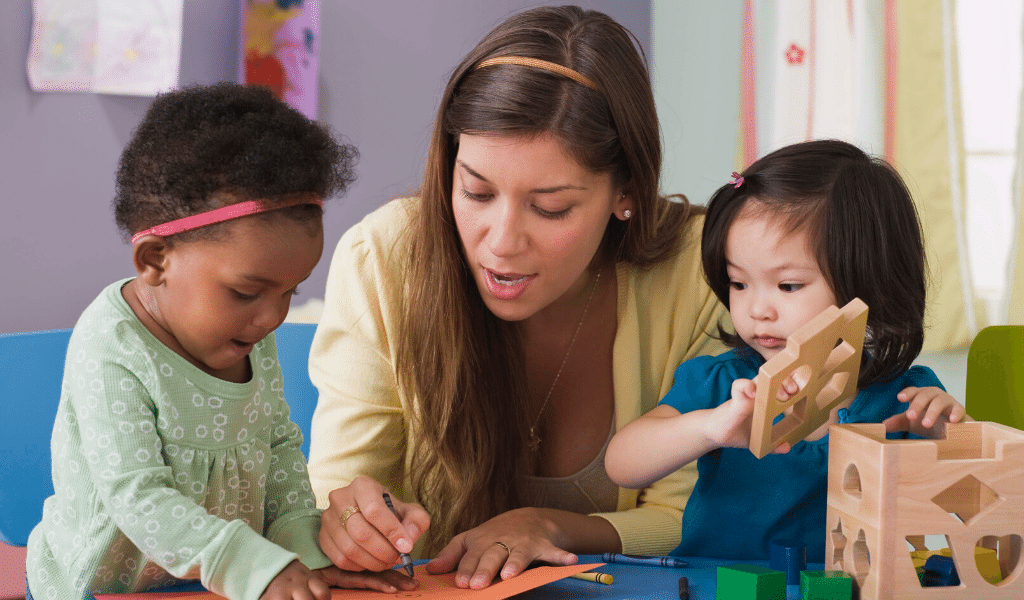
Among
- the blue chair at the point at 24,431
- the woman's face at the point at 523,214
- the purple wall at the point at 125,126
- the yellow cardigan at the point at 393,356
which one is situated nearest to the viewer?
the woman's face at the point at 523,214

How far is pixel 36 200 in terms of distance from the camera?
2387 mm

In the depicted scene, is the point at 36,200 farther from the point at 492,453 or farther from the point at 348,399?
the point at 492,453

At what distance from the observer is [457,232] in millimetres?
1231

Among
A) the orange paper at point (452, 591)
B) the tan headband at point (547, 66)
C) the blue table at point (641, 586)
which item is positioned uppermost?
the tan headband at point (547, 66)

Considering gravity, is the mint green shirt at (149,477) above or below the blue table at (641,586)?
above

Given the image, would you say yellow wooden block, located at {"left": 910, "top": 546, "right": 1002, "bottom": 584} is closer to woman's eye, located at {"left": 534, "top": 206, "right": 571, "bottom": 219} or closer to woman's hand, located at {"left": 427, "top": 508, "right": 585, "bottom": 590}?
woman's hand, located at {"left": 427, "top": 508, "right": 585, "bottom": 590}

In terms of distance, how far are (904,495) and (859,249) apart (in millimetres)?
371

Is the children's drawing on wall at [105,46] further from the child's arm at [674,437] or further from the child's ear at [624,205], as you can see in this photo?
the child's arm at [674,437]

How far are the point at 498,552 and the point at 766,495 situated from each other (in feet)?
1.12

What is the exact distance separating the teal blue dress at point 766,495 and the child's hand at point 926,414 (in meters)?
0.07

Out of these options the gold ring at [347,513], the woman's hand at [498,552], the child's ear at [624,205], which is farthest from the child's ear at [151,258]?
the child's ear at [624,205]

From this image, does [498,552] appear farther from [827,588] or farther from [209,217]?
[209,217]

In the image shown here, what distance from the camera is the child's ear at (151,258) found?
0.82 metres

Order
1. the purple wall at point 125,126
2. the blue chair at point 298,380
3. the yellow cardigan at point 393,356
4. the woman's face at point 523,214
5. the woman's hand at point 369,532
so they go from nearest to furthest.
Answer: the woman's hand at point 369,532
the woman's face at point 523,214
the yellow cardigan at point 393,356
the blue chair at point 298,380
the purple wall at point 125,126
